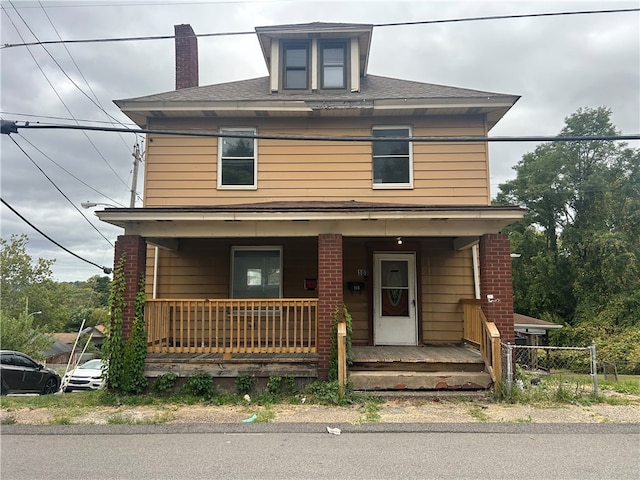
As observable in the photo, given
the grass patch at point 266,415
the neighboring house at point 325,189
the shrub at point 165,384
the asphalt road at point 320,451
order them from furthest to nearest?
the neighboring house at point 325,189 < the shrub at point 165,384 < the grass patch at point 266,415 < the asphalt road at point 320,451

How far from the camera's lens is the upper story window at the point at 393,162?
9695 millimetres

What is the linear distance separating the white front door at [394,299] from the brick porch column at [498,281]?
218 centimetres

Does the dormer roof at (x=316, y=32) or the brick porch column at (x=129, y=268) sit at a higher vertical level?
the dormer roof at (x=316, y=32)

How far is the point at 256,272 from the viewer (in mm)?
9562

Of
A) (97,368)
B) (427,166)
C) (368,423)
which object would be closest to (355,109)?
(427,166)

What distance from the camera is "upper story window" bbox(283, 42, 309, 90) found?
34.6 ft

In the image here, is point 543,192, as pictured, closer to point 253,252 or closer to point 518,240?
point 518,240

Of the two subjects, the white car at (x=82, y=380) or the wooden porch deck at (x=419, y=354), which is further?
the white car at (x=82, y=380)

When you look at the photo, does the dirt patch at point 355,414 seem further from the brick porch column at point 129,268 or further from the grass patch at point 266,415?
the brick porch column at point 129,268

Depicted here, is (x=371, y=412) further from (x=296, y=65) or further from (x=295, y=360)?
(x=296, y=65)

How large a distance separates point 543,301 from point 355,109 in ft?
75.0

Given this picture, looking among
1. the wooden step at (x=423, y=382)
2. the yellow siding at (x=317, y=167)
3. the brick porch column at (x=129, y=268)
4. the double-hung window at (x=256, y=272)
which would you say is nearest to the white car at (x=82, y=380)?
the double-hung window at (x=256, y=272)

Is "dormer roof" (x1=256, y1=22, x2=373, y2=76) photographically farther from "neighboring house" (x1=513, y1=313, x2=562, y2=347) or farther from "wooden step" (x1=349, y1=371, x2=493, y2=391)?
"neighboring house" (x1=513, y1=313, x2=562, y2=347)

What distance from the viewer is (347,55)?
10.6 metres
